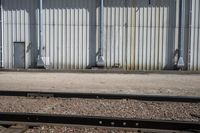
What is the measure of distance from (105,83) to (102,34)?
6.08 metres

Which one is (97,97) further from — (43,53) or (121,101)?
(43,53)

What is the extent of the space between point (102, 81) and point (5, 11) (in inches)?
347

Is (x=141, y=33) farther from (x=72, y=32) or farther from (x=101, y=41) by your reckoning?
(x=72, y=32)

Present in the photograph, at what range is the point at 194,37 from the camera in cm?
2373

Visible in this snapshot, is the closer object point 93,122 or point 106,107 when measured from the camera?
point 93,122

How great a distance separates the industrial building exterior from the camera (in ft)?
78.0

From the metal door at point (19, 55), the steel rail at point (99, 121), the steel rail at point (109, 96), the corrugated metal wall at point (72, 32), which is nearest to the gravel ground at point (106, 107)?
the steel rail at point (109, 96)

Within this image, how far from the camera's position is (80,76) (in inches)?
837

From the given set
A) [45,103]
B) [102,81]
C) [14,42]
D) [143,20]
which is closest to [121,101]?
[45,103]

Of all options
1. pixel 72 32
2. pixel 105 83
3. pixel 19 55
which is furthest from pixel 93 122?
pixel 19 55

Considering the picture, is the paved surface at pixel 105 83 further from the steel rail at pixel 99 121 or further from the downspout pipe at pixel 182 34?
the steel rail at pixel 99 121

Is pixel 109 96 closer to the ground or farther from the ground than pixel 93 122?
farther from the ground

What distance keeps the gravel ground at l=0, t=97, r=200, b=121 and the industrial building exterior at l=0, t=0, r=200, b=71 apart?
452 inches

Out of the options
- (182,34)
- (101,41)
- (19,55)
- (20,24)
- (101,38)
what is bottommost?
(19,55)
